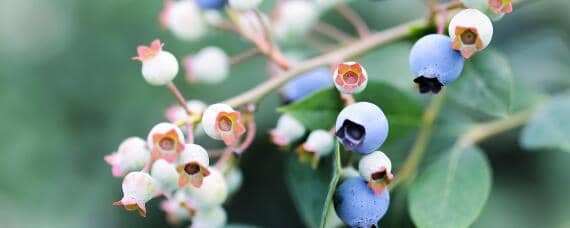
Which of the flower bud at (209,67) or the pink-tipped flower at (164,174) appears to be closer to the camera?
the pink-tipped flower at (164,174)

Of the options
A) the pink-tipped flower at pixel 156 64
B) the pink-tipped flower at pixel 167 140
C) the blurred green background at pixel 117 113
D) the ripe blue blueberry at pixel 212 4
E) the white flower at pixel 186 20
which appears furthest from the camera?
the blurred green background at pixel 117 113

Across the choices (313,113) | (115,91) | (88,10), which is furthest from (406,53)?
(88,10)

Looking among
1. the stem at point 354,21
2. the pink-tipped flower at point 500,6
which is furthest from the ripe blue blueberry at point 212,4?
the pink-tipped flower at point 500,6

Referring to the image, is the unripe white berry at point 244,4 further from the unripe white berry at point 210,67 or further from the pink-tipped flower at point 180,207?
the pink-tipped flower at point 180,207

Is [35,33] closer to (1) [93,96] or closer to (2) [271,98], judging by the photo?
(1) [93,96]

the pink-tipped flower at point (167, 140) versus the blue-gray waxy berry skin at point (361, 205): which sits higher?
the pink-tipped flower at point (167, 140)

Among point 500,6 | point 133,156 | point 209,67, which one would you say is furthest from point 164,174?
point 500,6
